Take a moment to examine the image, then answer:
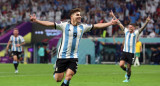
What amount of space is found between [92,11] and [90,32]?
2.02 m

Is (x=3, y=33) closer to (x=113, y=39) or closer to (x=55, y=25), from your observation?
(x=113, y=39)

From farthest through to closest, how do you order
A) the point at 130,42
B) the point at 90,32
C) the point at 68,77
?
the point at 90,32, the point at 130,42, the point at 68,77

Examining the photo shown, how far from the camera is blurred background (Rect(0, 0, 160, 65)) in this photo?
38.7 metres

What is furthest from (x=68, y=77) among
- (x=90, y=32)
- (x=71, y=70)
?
(x=90, y=32)

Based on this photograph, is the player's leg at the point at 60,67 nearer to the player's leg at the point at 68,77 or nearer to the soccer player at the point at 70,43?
the soccer player at the point at 70,43

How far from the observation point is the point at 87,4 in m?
42.5

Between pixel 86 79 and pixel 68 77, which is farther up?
pixel 68 77

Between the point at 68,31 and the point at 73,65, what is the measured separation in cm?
95

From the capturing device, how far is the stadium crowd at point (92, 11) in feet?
126

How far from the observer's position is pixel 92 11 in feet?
135

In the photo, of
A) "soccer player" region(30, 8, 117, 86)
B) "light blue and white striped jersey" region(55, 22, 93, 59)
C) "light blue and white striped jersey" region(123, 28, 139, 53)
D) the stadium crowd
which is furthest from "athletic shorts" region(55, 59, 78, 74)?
the stadium crowd

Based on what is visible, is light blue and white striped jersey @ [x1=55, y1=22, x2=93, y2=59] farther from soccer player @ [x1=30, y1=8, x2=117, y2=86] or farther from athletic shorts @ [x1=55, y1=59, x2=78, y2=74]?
athletic shorts @ [x1=55, y1=59, x2=78, y2=74]

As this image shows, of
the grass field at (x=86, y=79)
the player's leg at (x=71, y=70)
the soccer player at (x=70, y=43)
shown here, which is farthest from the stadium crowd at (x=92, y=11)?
the player's leg at (x=71, y=70)

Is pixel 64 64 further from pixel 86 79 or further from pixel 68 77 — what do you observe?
pixel 86 79
